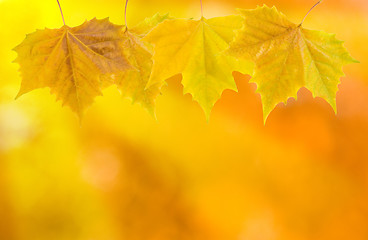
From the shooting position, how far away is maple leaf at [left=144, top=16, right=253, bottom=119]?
505mm

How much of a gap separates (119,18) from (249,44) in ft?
8.75

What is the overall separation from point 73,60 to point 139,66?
0.10 metres

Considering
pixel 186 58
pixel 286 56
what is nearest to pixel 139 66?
pixel 186 58

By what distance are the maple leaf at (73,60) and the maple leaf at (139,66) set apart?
2 centimetres

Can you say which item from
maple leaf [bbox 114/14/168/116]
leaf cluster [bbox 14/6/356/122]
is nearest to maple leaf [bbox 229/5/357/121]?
leaf cluster [bbox 14/6/356/122]

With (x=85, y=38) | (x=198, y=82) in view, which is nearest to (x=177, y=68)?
(x=198, y=82)

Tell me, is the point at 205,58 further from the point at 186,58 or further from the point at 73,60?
the point at 73,60

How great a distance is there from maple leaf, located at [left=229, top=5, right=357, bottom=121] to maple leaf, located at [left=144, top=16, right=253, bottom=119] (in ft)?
0.12

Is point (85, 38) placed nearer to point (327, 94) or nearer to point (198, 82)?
point (198, 82)

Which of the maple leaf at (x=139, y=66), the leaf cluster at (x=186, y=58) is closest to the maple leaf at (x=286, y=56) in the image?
the leaf cluster at (x=186, y=58)

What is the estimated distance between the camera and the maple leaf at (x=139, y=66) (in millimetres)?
525

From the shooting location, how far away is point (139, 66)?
547mm

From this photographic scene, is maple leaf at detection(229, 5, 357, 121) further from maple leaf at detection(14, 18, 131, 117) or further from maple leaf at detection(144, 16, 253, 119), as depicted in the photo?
maple leaf at detection(14, 18, 131, 117)

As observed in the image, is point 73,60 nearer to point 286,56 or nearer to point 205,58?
point 205,58
